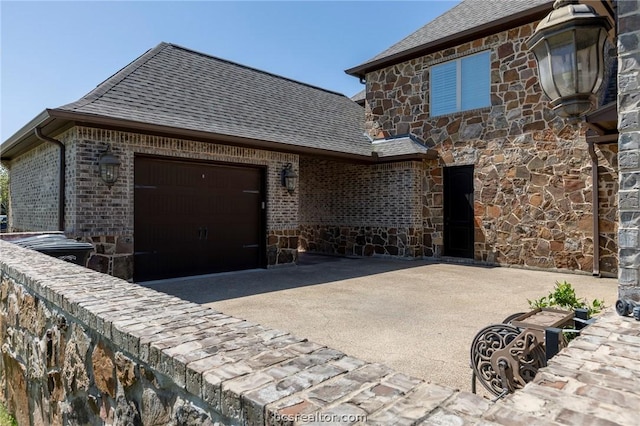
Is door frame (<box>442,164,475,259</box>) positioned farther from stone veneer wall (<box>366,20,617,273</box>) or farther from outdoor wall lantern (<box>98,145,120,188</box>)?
outdoor wall lantern (<box>98,145,120,188</box>)

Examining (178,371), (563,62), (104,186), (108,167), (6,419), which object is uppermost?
(563,62)

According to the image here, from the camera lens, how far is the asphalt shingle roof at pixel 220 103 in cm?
771

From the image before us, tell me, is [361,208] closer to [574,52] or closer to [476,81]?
[476,81]

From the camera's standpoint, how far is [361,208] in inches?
494

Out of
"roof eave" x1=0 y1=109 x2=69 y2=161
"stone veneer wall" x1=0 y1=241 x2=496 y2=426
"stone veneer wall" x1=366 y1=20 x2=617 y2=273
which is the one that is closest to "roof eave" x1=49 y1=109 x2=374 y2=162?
"roof eave" x1=0 y1=109 x2=69 y2=161

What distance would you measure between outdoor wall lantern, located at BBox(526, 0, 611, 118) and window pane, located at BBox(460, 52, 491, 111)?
7.73 metres

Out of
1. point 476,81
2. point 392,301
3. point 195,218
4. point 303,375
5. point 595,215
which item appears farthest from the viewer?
point 476,81

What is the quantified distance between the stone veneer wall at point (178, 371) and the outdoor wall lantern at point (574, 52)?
276cm

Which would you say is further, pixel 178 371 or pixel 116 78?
pixel 116 78

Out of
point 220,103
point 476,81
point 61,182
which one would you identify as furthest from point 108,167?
point 476,81

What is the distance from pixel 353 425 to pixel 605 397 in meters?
1.12

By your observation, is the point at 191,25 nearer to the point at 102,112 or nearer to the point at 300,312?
the point at 102,112

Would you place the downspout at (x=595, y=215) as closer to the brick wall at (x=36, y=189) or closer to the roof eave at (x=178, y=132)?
the roof eave at (x=178, y=132)

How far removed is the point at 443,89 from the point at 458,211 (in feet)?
11.4
